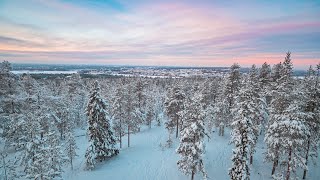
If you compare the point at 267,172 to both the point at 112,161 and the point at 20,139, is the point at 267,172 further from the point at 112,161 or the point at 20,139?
the point at 20,139

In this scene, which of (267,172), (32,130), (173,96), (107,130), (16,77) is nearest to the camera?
(32,130)

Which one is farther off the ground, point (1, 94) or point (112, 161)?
point (1, 94)

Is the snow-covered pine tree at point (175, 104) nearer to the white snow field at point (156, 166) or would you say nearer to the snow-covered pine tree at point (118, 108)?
the white snow field at point (156, 166)

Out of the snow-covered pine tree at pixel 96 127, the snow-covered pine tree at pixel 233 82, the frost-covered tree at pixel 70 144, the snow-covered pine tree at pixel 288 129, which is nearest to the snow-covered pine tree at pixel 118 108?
the snow-covered pine tree at pixel 96 127

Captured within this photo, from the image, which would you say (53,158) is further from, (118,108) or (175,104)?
(175,104)

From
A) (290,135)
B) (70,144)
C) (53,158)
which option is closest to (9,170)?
(53,158)

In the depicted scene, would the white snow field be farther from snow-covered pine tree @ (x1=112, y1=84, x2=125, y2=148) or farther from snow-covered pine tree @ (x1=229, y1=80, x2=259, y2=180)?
snow-covered pine tree @ (x1=229, y1=80, x2=259, y2=180)

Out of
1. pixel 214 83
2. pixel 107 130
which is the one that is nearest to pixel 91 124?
pixel 107 130
